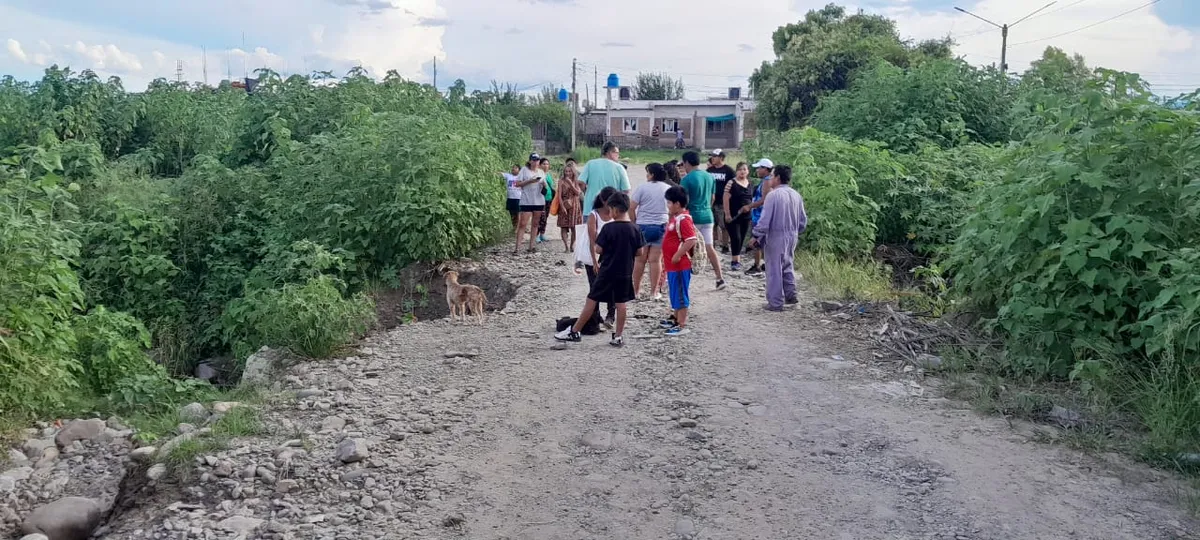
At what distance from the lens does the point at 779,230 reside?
888 cm

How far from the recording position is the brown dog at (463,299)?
31.0ft

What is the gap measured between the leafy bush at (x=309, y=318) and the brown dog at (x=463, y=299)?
2.84 ft

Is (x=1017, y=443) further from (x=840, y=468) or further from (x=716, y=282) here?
(x=716, y=282)

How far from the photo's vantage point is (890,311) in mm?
8578

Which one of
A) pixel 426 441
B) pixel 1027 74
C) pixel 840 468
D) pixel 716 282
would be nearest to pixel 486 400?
pixel 426 441

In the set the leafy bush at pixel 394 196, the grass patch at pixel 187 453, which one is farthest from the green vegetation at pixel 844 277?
the grass patch at pixel 187 453

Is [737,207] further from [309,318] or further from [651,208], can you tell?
[309,318]

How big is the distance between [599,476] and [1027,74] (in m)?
15.2

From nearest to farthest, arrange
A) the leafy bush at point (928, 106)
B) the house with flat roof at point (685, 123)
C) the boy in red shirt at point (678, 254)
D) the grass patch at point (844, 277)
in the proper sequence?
1. the boy in red shirt at point (678, 254)
2. the grass patch at point (844, 277)
3. the leafy bush at point (928, 106)
4. the house with flat roof at point (685, 123)

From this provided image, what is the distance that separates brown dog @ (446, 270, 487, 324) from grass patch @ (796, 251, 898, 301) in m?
3.67

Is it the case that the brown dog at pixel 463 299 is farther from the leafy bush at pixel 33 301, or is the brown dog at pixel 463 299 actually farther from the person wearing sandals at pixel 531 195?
the leafy bush at pixel 33 301

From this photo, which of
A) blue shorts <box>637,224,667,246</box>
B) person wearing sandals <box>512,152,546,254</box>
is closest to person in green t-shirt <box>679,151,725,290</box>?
blue shorts <box>637,224,667,246</box>

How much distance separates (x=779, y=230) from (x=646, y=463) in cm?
404

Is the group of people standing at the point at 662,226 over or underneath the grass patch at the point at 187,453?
over
